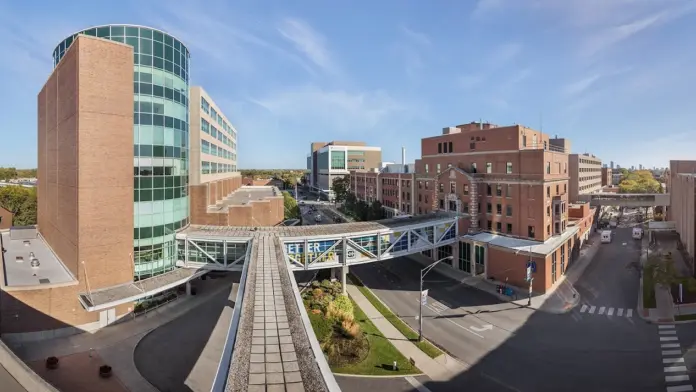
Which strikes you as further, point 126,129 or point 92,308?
point 126,129

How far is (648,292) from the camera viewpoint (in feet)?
143

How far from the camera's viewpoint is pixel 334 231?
43.2 meters

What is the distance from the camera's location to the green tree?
75.6 metres

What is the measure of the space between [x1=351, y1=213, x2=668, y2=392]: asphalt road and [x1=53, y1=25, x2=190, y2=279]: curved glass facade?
2488 cm

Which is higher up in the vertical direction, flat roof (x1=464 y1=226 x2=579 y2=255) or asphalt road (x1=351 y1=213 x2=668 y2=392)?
flat roof (x1=464 y1=226 x2=579 y2=255)

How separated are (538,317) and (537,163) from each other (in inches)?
763

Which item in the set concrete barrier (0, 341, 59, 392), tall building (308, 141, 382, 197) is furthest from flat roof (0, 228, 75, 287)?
tall building (308, 141, 382, 197)

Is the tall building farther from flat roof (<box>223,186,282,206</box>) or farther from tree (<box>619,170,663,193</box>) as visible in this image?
tree (<box>619,170,663,193</box>)

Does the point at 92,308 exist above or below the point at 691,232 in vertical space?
below

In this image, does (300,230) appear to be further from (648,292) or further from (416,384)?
(648,292)

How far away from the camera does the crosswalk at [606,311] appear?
126 feet

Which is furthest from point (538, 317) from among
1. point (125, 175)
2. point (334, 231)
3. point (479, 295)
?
point (125, 175)

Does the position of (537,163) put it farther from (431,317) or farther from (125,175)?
(125,175)

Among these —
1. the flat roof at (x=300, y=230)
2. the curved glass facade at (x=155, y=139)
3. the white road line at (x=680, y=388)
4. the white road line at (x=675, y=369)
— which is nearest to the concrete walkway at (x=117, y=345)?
the curved glass facade at (x=155, y=139)
